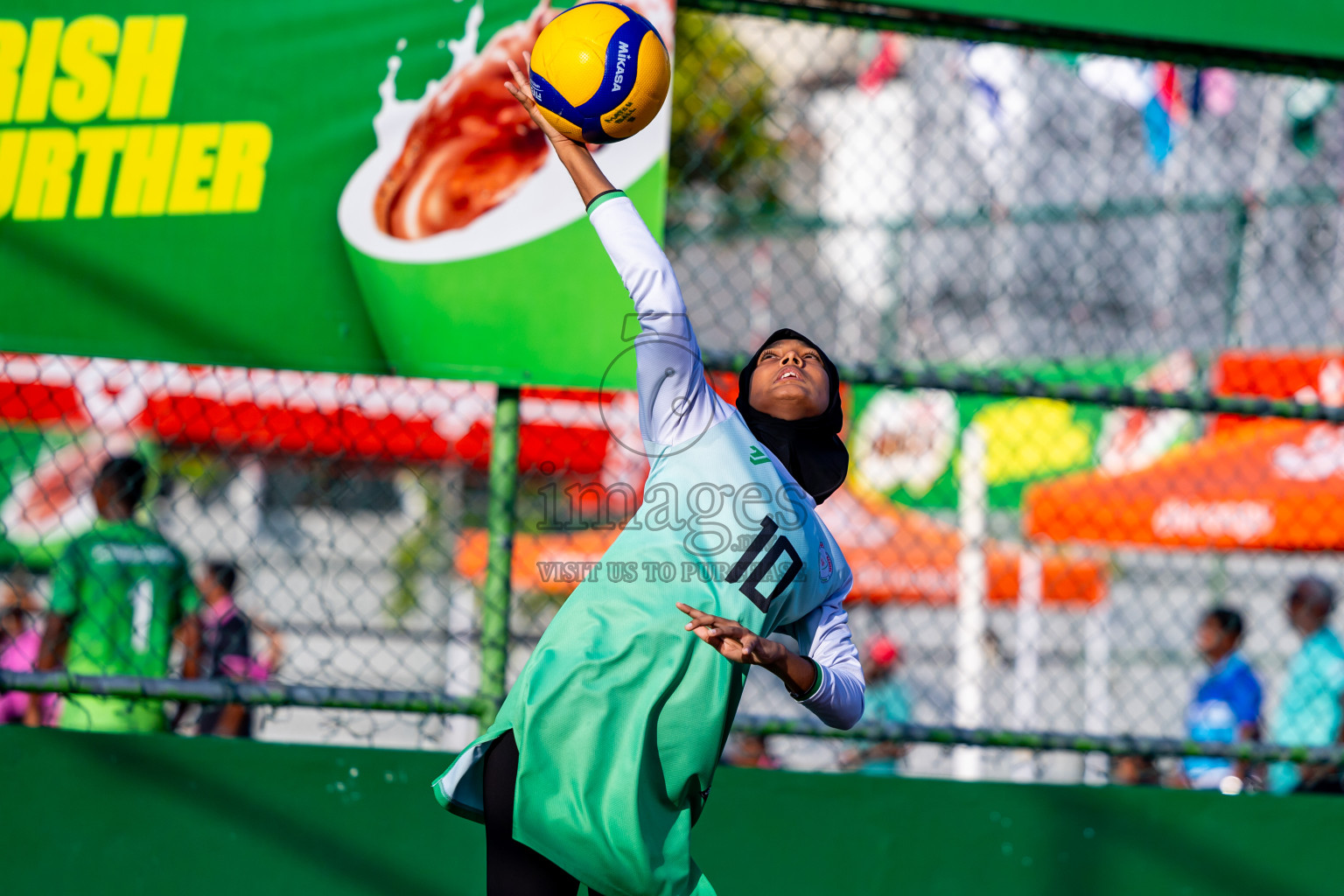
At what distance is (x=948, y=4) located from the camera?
3539 mm

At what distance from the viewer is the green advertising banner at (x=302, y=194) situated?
10.7 feet

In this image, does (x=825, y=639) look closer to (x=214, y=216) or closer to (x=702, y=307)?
(x=214, y=216)

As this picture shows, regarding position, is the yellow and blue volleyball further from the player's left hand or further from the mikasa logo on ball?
the player's left hand

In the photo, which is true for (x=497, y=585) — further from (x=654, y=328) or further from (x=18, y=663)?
(x=18, y=663)

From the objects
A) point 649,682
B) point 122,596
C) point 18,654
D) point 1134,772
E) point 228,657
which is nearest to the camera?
point 649,682

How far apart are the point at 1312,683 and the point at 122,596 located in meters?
5.31

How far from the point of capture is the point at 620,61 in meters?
2.43

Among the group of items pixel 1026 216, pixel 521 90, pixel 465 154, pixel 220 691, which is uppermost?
pixel 1026 216

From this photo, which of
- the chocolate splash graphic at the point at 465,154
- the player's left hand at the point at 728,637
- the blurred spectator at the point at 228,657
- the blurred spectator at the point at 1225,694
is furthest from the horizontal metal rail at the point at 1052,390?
the blurred spectator at the point at 228,657

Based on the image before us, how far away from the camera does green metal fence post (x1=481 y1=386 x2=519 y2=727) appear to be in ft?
10.7

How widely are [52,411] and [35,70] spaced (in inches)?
145

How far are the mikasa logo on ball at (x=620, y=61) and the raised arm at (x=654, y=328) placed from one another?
194mm

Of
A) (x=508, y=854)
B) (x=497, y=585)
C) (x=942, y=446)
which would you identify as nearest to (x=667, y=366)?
(x=508, y=854)

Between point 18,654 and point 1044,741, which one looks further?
point 18,654
